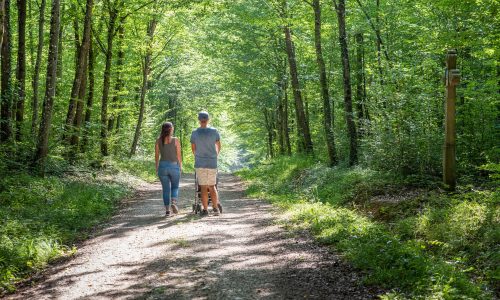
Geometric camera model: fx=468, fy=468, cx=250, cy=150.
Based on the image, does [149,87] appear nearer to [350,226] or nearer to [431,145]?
[431,145]

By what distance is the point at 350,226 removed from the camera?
8.49 m

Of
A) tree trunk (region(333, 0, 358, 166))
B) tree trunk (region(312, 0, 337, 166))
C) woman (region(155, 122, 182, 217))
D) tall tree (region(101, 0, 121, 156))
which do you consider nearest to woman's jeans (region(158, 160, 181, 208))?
woman (region(155, 122, 182, 217))

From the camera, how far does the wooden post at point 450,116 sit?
31.0 feet

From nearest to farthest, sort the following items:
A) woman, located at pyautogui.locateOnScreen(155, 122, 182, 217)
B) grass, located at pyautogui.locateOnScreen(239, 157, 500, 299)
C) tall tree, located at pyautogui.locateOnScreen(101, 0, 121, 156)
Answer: grass, located at pyautogui.locateOnScreen(239, 157, 500, 299), woman, located at pyautogui.locateOnScreen(155, 122, 182, 217), tall tree, located at pyautogui.locateOnScreen(101, 0, 121, 156)

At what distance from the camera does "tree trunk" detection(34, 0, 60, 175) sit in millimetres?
13922

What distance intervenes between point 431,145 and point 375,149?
6.70 ft

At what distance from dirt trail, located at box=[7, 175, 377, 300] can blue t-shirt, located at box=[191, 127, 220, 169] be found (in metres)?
1.49

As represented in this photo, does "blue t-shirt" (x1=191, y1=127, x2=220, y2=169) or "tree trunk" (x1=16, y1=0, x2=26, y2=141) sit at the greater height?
"tree trunk" (x1=16, y1=0, x2=26, y2=141)

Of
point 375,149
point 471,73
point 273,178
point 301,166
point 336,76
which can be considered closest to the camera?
point 375,149

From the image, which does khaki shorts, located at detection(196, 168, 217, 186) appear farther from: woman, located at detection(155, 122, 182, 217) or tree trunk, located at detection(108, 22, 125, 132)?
tree trunk, located at detection(108, 22, 125, 132)

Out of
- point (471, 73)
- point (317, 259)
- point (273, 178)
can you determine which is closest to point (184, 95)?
point (273, 178)

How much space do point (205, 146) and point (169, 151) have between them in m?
0.93

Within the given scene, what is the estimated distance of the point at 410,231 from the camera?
8.23 meters

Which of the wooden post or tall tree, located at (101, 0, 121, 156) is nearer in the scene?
the wooden post
